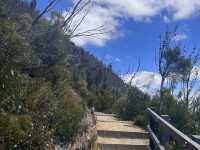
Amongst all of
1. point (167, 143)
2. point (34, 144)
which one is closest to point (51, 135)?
point (34, 144)

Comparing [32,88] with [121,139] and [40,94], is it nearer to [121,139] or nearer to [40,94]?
[40,94]

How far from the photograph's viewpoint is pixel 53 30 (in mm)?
11656

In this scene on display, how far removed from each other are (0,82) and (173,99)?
9.21 m

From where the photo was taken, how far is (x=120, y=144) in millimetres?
9930

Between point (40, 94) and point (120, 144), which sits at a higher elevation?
point (40, 94)

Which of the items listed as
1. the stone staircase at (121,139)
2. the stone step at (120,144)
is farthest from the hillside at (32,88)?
the stone staircase at (121,139)

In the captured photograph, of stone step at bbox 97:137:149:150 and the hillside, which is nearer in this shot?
the hillside

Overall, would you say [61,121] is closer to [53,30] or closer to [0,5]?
[0,5]

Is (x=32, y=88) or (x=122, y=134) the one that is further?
(x=122, y=134)

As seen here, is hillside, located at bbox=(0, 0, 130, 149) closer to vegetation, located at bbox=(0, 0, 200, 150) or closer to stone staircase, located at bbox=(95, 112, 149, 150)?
vegetation, located at bbox=(0, 0, 200, 150)

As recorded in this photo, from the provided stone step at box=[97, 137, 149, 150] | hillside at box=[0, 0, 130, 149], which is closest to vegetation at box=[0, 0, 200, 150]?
hillside at box=[0, 0, 130, 149]

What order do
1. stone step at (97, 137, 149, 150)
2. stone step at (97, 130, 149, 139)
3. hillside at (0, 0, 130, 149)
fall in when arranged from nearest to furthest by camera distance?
hillside at (0, 0, 130, 149)
stone step at (97, 137, 149, 150)
stone step at (97, 130, 149, 139)

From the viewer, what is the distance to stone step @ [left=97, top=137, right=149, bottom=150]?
32.1 ft

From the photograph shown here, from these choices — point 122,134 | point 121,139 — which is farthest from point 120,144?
point 122,134
